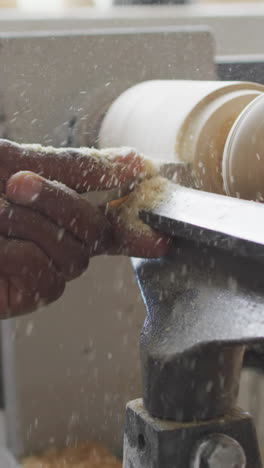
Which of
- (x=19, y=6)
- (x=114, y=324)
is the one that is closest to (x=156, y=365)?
(x=114, y=324)

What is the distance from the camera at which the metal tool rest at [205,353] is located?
56cm

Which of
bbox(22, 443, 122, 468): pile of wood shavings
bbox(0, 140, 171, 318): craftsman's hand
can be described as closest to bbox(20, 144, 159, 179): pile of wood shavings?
bbox(0, 140, 171, 318): craftsman's hand

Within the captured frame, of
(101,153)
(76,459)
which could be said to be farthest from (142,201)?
(76,459)

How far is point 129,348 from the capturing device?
1.23 m

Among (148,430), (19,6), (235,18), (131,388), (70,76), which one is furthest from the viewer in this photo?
(19,6)

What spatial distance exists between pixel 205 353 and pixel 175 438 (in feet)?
0.22

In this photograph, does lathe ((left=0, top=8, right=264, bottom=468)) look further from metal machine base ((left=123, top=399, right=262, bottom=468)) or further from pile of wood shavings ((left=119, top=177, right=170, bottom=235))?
metal machine base ((left=123, top=399, right=262, bottom=468))

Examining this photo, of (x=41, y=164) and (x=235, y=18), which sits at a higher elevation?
(x=235, y=18)

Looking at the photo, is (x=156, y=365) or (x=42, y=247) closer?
(x=156, y=365)

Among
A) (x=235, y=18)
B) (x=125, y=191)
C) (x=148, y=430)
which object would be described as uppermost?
(x=235, y=18)

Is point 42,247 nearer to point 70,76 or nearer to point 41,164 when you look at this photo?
point 41,164

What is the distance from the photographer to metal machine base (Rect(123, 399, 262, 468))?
0.57 meters

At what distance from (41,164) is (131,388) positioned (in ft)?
1.98

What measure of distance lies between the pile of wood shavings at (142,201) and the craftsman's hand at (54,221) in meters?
0.01
